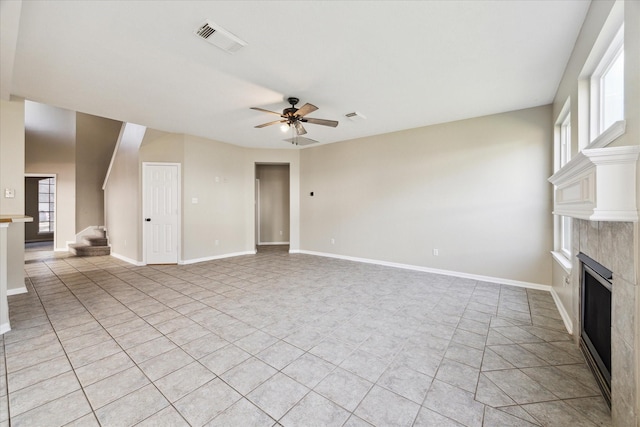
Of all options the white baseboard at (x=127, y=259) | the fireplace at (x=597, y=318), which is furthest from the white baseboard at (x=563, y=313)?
the white baseboard at (x=127, y=259)

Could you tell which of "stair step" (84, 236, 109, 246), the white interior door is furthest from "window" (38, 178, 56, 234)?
the white interior door

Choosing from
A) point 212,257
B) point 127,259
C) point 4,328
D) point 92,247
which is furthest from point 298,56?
point 92,247

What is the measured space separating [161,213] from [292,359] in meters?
4.72

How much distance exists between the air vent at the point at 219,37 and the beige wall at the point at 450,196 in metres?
3.63

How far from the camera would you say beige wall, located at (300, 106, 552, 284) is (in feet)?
12.7

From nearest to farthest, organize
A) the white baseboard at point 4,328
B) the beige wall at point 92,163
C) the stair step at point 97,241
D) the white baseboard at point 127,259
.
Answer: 1. the white baseboard at point 4,328
2. the white baseboard at point 127,259
3. the stair step at point 97,241
4. the beige wall at point 92,163

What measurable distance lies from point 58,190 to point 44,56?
6.54 metres

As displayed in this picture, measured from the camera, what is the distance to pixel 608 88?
80.5 inches

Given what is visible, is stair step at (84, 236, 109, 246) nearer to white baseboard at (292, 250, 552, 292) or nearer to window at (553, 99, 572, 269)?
white baseboard at (292, 250, 552, 292)

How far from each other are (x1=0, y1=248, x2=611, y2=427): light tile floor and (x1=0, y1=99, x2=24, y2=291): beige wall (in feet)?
1.55

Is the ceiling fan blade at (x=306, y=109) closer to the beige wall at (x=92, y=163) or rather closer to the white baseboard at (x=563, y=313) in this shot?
the white baseboard at (x=563, y=313)

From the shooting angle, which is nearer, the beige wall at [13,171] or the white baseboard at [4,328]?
the white baseboard at [4,328]

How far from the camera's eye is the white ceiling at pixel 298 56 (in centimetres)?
200

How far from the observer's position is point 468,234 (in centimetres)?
439
